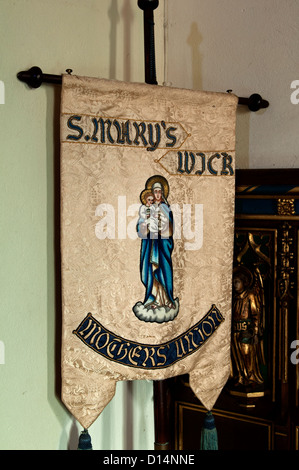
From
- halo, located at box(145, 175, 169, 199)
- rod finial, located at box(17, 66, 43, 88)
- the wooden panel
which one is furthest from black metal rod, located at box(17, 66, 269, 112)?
the wooden panel

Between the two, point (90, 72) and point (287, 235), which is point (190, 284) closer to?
point (287, 235)

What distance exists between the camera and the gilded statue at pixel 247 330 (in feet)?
8.14

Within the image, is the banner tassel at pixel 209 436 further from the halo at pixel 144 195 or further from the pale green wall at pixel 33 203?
the halo at pixel 144 195

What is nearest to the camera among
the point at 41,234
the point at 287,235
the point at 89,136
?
the point at 89,136

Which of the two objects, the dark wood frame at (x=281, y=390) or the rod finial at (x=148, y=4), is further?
the dark wood frame at (x=281, y=390)

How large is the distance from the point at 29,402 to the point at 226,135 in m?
1.26

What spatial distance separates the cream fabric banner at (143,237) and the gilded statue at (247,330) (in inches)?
4.9

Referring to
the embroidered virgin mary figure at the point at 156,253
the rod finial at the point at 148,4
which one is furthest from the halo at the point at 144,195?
the rod finial at the point at 148,4

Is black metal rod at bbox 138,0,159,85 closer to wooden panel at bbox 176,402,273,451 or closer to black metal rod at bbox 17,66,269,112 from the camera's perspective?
black metal rod at bbox 17,66,269,112

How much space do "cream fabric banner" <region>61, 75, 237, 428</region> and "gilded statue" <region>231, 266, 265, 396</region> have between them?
12 cm

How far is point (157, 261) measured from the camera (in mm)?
2250

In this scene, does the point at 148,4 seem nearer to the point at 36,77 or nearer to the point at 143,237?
the point at 36,77
